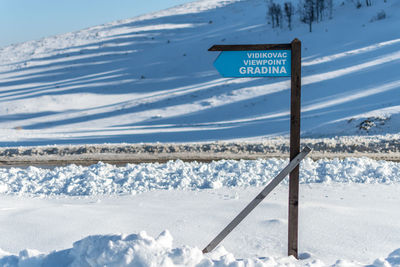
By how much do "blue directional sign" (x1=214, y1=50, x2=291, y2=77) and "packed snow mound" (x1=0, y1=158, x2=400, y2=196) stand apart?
3958mm

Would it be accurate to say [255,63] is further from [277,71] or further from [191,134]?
[191,134]

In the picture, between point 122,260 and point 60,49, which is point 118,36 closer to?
point 60,49

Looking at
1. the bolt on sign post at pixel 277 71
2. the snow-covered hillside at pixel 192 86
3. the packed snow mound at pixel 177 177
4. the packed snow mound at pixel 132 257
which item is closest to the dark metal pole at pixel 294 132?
the bolt on sign post at pixel 277 71

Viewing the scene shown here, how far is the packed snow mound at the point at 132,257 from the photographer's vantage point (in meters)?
3.85

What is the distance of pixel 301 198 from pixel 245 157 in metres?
6.18

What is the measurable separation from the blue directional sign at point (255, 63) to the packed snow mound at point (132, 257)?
1.86 metres

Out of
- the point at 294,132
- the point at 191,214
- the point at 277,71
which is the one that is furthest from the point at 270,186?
the point at 191,214

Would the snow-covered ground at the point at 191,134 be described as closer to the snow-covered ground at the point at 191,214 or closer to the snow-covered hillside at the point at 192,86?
the snow-covered ground at the point at 191,214

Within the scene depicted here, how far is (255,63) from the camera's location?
15.1 feet

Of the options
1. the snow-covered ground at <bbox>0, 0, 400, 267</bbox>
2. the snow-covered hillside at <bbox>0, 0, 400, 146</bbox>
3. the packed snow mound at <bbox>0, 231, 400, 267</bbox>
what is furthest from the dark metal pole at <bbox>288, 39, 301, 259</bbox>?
the snow-covered hillside at <bbox>0, 0, 400, 146</bbox>

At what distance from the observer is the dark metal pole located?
14.6ft

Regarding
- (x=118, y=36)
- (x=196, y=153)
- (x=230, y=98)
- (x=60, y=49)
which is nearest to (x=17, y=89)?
(x=60, y=49)

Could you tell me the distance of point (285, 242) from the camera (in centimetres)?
516

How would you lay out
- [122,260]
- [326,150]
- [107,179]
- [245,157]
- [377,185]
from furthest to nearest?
[326,150]
[245,157]
[107,179]
[377,185]
[122,260]
